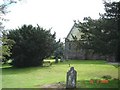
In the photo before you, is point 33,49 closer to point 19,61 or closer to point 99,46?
point 19,61

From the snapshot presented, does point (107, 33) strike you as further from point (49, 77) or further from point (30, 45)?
point (30, 45)

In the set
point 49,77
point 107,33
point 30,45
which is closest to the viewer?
point 107,33

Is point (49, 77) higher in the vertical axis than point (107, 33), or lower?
lower

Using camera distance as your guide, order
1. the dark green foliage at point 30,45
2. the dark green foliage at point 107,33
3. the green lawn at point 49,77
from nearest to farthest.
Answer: the green lawn at point 49,77, the dark green foliage at point 107,33, the dark green foliage at point 30,45

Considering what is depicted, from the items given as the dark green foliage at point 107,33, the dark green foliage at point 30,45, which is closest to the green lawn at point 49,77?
the dark green foliage at point 107,33

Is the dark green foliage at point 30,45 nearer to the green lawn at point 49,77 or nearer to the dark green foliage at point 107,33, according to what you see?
the green lawn at point 49,77

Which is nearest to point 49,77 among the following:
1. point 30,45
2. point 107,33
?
point 107,33

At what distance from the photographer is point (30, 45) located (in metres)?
33.6

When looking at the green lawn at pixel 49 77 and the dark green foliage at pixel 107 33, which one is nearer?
the green lawn at pixel 49 77

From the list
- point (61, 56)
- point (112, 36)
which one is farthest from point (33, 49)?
point (112, 36)

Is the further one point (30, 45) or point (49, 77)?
point (30, 45)

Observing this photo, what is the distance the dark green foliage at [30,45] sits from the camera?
33594 millimetres

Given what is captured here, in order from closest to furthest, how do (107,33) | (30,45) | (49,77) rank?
(107,33) < (49,77) < (30,45)

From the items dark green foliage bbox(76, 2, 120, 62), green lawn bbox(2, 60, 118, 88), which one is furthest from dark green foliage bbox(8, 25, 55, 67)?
dark green foliage bbox(76, 2, 120, 62)
